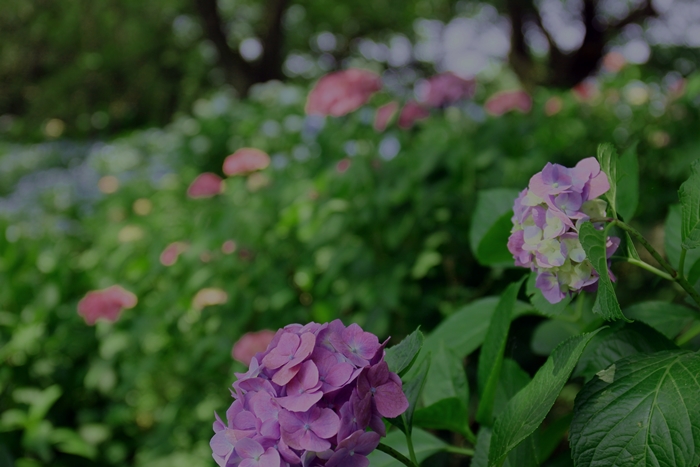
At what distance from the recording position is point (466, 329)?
0.88 m

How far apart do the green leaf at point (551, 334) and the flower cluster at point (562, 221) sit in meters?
0.32

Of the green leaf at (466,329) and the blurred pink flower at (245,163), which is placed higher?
the green leaf at (466,329)

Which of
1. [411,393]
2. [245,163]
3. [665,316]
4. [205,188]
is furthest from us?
[205,188]

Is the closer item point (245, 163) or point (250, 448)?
point (250, 448)

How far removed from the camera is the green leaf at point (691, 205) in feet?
1.86

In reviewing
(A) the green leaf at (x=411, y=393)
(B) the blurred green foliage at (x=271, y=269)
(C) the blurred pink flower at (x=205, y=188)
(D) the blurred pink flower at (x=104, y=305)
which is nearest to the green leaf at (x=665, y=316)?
(A) the green leaf at (x=411, y=393)

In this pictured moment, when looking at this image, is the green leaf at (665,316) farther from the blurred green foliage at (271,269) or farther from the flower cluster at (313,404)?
the blurred green foliage at (271,269)

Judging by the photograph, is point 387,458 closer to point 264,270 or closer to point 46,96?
point 264,270

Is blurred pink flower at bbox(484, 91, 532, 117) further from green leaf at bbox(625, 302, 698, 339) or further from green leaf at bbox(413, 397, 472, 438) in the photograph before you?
green leaf at bbox(413, 397, 472, 438)

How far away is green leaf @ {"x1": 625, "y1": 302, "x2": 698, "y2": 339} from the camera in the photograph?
2.39 feet

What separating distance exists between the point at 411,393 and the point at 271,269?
1.56 metres

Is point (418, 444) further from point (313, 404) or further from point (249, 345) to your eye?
point (249, 345)

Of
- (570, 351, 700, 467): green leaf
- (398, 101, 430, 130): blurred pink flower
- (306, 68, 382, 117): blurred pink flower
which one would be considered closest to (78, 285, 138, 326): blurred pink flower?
(306, 68, 382, 117): blurred pink flower

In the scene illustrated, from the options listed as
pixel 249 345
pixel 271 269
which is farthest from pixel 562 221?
pixel 271 269
